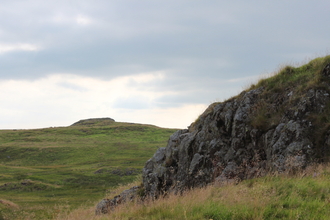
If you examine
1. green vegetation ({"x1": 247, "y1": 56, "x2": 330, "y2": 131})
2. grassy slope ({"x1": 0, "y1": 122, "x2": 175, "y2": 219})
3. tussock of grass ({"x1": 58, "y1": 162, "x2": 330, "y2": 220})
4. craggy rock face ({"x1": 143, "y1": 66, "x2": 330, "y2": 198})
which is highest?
green vegetation ({"x1": 247, "y1": 56, "x2": 330, "y2": 131})

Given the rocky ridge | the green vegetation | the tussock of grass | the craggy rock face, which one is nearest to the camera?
the tussock of grass

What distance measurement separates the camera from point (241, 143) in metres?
16.8

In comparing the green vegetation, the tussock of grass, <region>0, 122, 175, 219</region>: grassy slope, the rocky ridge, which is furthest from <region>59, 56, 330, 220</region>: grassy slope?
<region>0, 122, 175, 219</region>: grassy slope

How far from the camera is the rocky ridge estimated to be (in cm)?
1445

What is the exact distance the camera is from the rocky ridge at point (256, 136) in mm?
14445

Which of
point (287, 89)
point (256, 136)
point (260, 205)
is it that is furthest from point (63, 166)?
point (260, 205)

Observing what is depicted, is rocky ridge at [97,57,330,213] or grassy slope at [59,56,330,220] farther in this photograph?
rocky ridge at [97,57,330,213]

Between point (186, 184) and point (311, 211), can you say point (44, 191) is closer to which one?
point (186, 184)

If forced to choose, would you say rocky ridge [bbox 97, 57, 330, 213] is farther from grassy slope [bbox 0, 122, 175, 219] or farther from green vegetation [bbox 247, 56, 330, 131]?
grassy slope [bbox 0, 122, 175, 219]

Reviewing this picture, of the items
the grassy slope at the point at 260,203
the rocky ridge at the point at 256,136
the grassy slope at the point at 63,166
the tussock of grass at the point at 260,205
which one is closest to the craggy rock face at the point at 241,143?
the rocky ridge at the point at 256,136

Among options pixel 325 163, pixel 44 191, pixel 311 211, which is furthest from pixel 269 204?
pixel 44 191

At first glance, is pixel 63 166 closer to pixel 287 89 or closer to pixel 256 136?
pixel 256 136

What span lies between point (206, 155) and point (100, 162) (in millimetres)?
64614

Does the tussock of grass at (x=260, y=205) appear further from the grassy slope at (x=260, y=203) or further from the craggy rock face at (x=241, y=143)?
the craggy rock face at (x=241, y=143)
